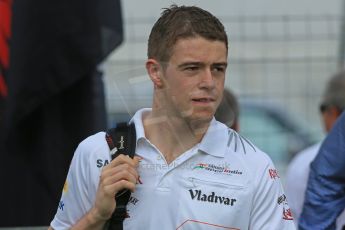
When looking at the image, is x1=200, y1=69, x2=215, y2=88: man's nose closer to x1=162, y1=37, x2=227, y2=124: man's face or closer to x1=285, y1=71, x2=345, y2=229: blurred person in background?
x1=162, y1=37, x2=227, y2=124: man's face

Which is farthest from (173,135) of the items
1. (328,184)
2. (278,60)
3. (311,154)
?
(278,60)

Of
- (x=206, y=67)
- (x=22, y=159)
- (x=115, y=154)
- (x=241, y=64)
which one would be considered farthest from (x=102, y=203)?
(x=241, y=64)

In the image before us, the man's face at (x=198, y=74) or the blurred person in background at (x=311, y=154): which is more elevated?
the man's face at (x=198, y=74)

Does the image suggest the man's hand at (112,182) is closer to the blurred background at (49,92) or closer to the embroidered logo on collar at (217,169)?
the embroidered logo on collar at (217,169)

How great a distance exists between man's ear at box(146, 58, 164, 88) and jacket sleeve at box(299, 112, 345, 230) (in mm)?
1126

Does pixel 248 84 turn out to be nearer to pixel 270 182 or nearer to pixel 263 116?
pixel 263 116

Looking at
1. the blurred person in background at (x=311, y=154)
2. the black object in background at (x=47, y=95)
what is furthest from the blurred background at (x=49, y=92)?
the blurred person in background at (x=311, y=154)

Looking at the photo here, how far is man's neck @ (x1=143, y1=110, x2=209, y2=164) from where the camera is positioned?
133 inches

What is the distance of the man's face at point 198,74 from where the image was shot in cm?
324

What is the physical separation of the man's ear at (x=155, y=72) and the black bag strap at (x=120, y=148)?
182 mm

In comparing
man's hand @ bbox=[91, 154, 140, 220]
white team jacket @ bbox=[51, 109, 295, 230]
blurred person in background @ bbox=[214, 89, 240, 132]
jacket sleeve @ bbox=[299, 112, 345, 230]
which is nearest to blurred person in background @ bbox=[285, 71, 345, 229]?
blurred person in background @ bbox=[214, 89, 240, 132]

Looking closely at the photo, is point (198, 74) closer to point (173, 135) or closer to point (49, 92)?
point (173, 135)

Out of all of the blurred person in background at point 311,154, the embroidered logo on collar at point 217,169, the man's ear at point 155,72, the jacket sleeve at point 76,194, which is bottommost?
the blurred person in background at point 311,154

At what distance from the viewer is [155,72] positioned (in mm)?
3365
